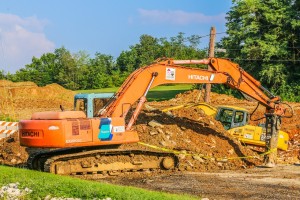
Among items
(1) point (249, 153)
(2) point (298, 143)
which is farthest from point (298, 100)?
(1) point (249, 153)

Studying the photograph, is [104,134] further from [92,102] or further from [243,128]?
[243,128]

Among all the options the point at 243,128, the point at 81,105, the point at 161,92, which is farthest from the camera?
the point at 161,92

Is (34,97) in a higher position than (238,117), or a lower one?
lower

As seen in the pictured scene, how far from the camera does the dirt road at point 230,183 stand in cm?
1431

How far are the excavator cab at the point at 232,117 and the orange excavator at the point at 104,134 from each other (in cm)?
385

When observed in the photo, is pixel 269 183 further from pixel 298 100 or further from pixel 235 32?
pixel 235 32

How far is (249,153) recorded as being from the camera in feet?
70.7

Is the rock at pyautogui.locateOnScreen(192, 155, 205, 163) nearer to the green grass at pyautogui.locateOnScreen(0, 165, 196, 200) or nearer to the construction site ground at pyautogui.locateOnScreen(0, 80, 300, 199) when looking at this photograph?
the construction site ground at pyautogui.locateOnScreen(0, 80, 300, 199)

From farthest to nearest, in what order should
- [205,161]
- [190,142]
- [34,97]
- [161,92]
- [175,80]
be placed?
[161,92] → [34,97] → [190,142] → [205,161] → [175,80]

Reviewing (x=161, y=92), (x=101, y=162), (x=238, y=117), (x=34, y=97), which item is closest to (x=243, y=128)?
(x=238, y=117)

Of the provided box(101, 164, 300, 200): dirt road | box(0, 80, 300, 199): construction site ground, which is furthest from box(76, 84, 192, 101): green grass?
box(101, 164, 300, 200): dirt road

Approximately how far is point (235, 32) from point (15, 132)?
1169 inches

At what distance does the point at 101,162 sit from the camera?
56.4 ft

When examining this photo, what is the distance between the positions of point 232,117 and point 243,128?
1.01m
